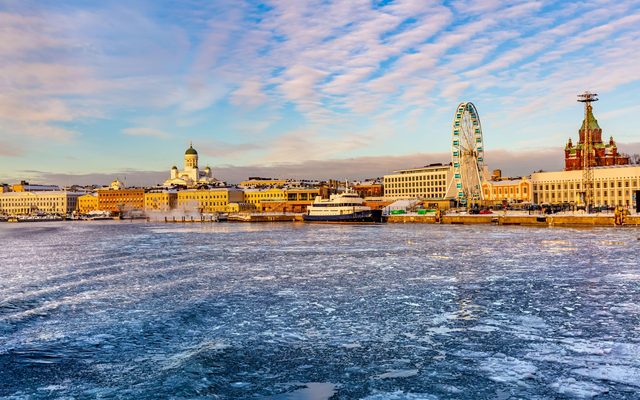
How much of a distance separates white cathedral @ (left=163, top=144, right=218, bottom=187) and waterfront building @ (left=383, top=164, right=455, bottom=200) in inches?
2140

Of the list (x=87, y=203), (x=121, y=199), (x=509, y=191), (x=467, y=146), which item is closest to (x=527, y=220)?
(x=467, y=146)

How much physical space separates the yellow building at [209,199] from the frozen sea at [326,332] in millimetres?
114919

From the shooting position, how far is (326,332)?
40.1ft

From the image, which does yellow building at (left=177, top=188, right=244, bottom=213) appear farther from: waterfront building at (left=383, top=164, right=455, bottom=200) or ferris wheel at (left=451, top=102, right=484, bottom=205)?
ferris wheel at (left=451, top=102, right=484, bottom=205)

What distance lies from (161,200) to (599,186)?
9852 centimetres

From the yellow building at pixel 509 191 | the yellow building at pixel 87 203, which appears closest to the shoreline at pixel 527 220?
the yellow building at pixel 509 191

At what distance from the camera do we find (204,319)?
13797mm

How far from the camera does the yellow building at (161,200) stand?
14724 centimetres

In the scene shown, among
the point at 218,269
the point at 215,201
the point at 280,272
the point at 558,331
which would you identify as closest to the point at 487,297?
the point at 558,331

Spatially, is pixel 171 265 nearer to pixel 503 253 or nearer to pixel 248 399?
pixel 503 253

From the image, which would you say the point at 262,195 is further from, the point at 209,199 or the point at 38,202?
the point at 38,202

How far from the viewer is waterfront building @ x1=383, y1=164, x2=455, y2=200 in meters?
125

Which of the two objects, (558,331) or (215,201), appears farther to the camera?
(215,201)

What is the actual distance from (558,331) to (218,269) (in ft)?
48.5
